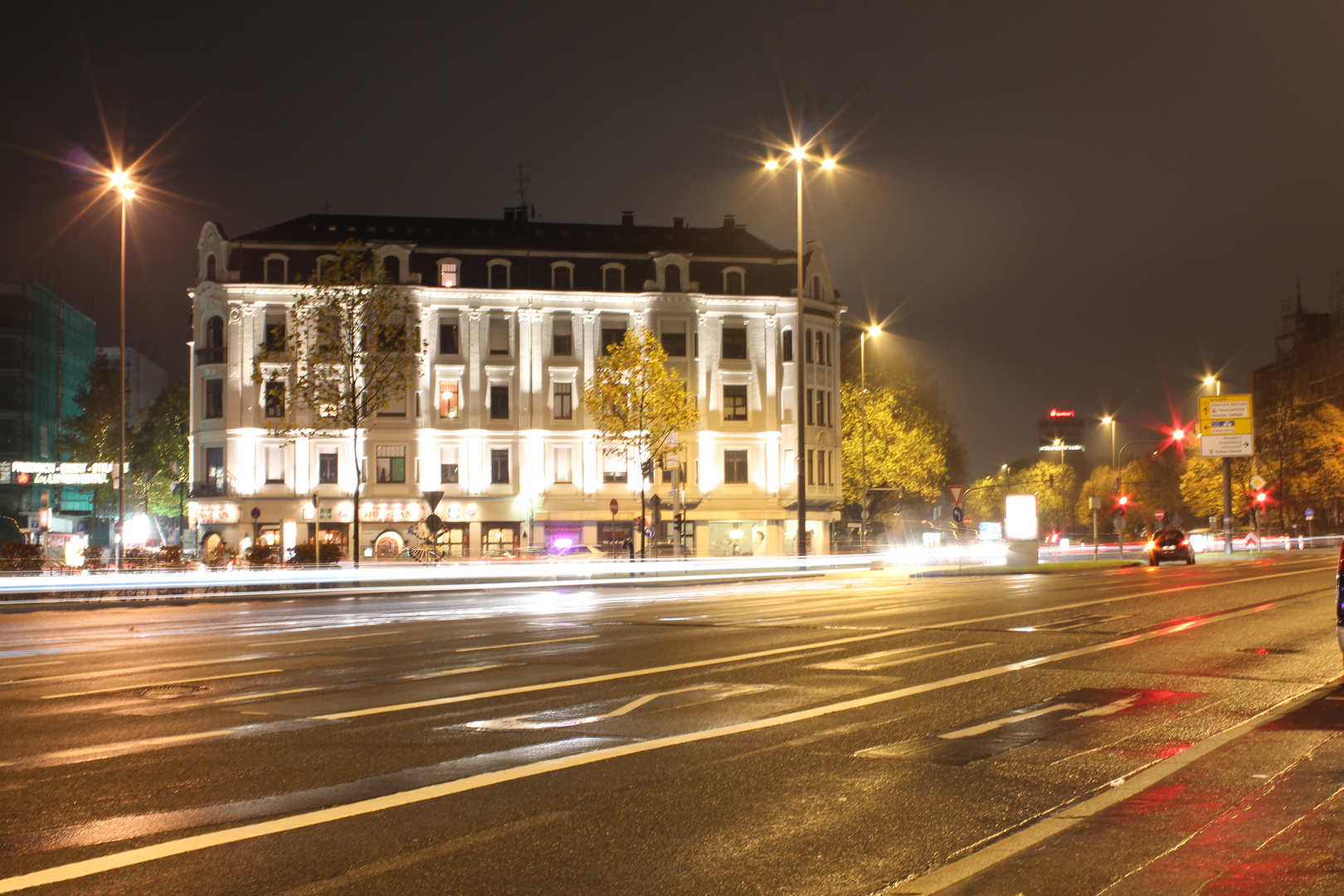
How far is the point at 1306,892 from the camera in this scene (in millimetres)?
4941

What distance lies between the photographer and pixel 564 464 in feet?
213

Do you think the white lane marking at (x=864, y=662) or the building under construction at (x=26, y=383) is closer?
the white lane marking at (x=864, y=662)

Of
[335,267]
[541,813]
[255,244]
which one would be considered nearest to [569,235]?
[255,244]

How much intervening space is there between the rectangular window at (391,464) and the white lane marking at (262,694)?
52.5m

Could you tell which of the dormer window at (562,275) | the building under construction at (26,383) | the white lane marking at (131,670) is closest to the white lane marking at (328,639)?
the white lane marking at (131,670)

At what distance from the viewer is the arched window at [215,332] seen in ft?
205

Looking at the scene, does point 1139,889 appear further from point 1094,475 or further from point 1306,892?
point 1094,475

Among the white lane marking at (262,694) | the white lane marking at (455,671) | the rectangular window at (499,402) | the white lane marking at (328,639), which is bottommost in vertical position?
the white lane marking at (328,639)

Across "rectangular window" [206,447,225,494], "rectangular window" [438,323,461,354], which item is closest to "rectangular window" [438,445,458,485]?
"rectangular window" [438,323,461,354]

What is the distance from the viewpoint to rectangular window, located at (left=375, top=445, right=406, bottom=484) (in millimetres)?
62844

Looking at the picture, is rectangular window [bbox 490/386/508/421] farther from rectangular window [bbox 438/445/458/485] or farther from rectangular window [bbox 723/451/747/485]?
rectangular window [bbox 723/451/747/485]

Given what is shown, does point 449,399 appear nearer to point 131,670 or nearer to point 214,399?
point 214,399

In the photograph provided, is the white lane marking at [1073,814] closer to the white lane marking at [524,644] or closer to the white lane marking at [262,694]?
the white lane marking at [262,694]

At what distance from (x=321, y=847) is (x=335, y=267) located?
4314 cm
